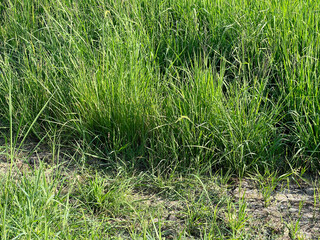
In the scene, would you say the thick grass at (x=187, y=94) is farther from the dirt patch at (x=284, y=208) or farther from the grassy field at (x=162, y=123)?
the dirt patch at (x=284, y=208)

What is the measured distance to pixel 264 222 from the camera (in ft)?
6.87

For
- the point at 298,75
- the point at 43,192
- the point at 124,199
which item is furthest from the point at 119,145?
the point at 298,75

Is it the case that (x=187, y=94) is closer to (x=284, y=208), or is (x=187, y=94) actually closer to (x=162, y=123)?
(x=162, y=123)

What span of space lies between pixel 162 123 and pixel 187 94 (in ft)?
0.72

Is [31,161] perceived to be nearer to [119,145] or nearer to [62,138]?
[62,138]

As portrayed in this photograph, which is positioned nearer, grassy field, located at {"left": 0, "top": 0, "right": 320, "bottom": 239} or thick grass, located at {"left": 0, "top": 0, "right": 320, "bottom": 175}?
grassy field, located at {"left": 0, "top": 0, "right": 320, "bottom": 239}

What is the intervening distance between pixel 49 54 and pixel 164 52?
0.81m

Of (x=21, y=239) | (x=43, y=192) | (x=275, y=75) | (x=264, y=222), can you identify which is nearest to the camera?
(x=21, y=239)

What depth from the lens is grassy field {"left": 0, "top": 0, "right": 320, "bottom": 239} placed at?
209 centimetres

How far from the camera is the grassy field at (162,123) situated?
2094 mm

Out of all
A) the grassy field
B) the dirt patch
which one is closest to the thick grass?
the grassy field

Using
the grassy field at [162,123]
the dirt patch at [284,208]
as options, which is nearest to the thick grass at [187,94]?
the grassy field at [162,123]

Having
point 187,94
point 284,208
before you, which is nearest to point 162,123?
point 187,94

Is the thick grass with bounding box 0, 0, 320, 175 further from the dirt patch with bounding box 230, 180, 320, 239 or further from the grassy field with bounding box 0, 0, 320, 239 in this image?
the dirt patch with bounding box 230, 180, 320, 239
